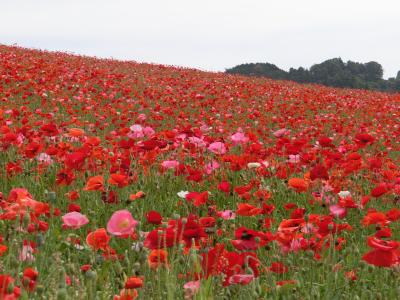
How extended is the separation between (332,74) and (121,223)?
33.3m

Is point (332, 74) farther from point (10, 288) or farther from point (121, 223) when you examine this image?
point (10, 288)

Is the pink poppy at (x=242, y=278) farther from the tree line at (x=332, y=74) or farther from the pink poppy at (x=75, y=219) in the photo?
the tree line at (x=332, y=74)

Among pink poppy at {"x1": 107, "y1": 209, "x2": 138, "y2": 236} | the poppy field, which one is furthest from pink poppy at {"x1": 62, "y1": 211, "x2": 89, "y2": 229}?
pink poppy at {"x1": 107, "y1": 209, "x2": 138, "y2": 236}

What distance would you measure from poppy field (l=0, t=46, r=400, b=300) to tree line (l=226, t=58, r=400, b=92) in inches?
880

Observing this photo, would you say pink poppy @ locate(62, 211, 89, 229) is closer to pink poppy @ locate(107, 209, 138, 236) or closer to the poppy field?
the poppy field

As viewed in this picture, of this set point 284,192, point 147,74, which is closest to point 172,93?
point 147,74

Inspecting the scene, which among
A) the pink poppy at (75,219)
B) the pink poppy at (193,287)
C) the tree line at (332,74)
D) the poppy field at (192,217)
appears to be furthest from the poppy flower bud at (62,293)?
the tree line at (332,74)

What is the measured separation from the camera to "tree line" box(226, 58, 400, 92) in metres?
31.6

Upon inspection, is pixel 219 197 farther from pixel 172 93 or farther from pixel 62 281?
pixel 172 93

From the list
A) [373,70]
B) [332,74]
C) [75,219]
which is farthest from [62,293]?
[373,70]

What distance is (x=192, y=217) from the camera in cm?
235

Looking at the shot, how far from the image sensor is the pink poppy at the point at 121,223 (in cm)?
214

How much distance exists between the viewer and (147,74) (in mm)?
18031

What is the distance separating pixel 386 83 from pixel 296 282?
35682 millimetres
